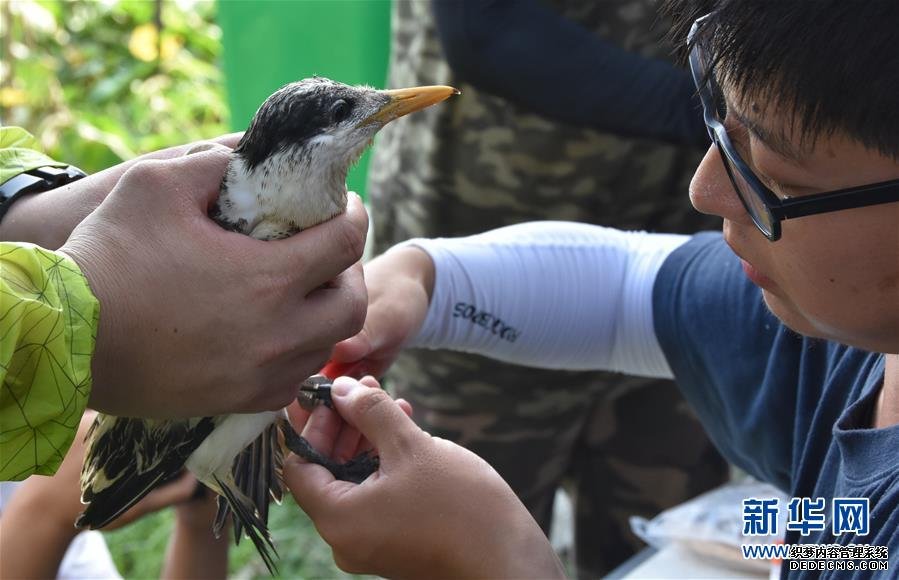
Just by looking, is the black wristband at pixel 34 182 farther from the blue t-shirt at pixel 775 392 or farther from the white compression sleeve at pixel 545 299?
the blue t-shirt at pixel 775 392

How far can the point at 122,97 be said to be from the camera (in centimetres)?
569

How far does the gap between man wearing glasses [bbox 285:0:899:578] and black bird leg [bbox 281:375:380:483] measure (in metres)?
0.04

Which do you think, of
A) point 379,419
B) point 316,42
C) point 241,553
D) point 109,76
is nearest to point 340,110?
point 379,419

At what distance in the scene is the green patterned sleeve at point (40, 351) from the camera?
914 mm

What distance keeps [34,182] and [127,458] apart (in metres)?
0.41

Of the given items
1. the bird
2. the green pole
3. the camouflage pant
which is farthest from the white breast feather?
the green pole

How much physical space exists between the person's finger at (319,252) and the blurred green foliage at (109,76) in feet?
13.1

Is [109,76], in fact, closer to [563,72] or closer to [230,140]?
[563,72]

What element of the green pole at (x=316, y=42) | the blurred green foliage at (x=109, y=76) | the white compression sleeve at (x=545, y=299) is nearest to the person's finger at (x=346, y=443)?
the white compression sleeve at (x=545, y=299)

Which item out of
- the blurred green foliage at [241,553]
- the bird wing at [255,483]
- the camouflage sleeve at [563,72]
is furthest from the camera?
the blurred green foliage at [241,553]

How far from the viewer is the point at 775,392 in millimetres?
1393

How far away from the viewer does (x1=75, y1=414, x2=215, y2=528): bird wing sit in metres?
1.39

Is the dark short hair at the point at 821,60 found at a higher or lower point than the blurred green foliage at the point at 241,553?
higher

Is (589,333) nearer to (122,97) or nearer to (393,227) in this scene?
(393,227)
